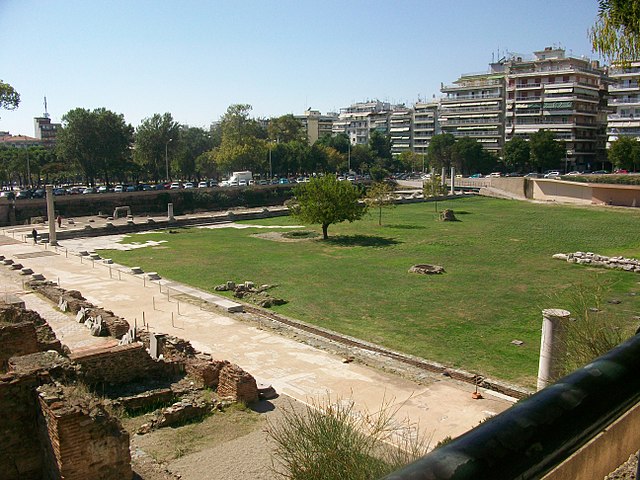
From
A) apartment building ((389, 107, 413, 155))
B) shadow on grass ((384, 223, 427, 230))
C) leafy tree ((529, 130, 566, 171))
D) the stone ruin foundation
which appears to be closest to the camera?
the stone ruin foundation

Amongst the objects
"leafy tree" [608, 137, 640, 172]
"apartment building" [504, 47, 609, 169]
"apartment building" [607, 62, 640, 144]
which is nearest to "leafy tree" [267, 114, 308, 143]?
"apartment building" [504, 47, 609, 169]

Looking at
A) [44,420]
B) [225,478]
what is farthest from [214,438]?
[44,420]

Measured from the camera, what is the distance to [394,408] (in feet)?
44.3

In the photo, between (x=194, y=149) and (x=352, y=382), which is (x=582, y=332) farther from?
(x=194, y=149)

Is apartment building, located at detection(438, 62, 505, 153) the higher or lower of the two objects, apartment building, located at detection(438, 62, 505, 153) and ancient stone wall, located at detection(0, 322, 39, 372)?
the higher

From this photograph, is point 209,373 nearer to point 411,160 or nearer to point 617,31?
point 617,31

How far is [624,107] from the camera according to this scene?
279ft

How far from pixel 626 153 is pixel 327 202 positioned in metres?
55.0

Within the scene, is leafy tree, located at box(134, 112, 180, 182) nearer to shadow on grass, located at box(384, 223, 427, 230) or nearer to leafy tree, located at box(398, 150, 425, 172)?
shadow on grass, located at box(384, 223, 427, 230)

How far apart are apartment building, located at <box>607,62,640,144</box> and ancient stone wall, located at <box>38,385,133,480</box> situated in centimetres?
8977

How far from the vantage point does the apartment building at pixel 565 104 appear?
9444 cm

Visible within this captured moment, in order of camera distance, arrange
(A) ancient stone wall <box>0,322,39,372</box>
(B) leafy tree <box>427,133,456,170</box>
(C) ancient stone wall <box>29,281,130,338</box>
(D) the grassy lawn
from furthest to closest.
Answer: (B) leafy tree <box>427,133,456,170</box>, (D) the grassy lawn, (C) ancient stone wall <box>29,281,130,338</box>, (A) ancient stone wall <box>0,322,39,372</box>

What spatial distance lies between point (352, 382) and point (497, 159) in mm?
92221

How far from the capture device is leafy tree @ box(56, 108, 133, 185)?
71688 mm
